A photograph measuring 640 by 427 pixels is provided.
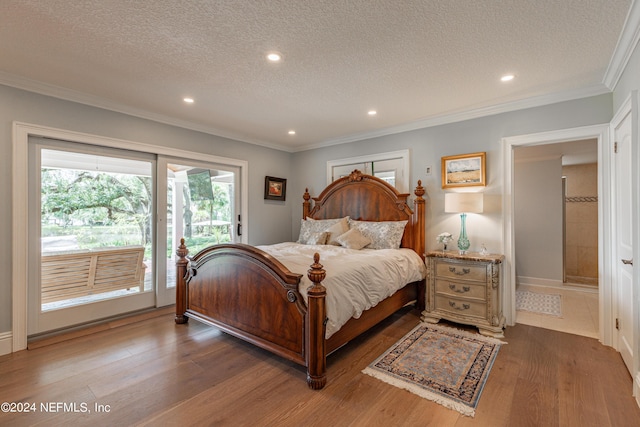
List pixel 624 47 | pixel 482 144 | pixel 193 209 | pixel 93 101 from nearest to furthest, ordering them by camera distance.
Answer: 1. pixel 624 47
2. pixel 93 101
3. pixel 482 144
4. pixel 193 209

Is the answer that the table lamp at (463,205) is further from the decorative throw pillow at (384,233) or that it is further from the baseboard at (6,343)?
the baseboard at (6,343)

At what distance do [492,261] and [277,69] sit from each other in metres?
2.80

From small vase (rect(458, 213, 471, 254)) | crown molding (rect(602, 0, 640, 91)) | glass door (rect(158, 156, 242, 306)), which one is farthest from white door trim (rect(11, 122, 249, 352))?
crown molding (rect(602, 0, 640, 91))

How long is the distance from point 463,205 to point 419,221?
0.68 m

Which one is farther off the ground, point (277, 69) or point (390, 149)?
point (277, 69)

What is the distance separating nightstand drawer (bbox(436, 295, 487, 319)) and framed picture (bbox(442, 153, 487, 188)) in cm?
137

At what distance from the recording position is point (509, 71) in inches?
101

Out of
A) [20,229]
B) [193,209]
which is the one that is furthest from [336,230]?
[20,229]

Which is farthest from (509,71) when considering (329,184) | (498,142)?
(329,184)

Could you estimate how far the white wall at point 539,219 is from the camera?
16.2ft

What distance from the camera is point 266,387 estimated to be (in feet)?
6.95

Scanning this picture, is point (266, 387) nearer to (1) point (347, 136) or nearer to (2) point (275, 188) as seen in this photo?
(2) point (275, 188)

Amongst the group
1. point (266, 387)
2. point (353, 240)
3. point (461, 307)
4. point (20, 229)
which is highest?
point (20, 229)

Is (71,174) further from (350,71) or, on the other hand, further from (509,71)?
(509,71)
